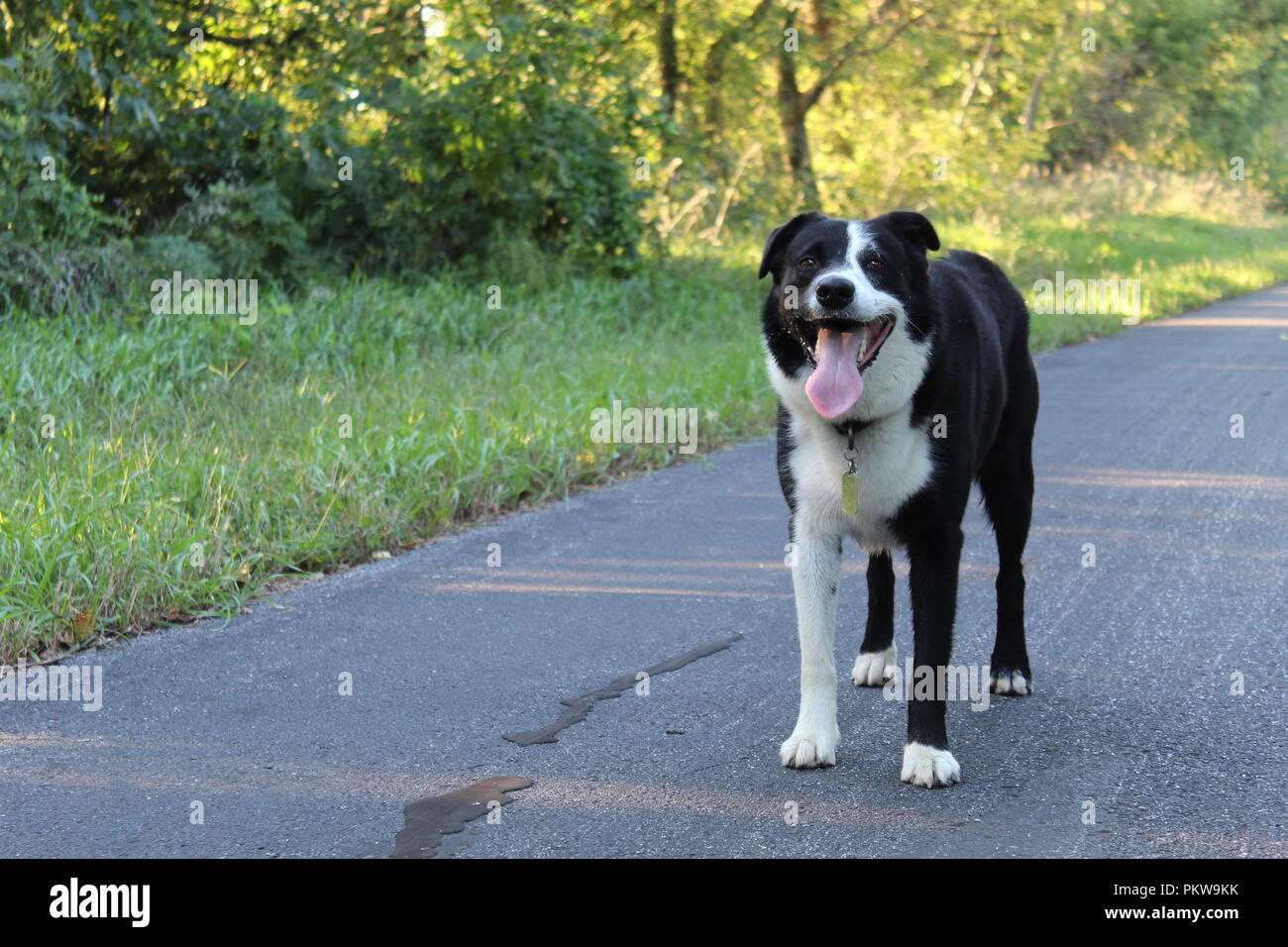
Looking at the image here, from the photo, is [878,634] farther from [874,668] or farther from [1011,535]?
[1011,535]

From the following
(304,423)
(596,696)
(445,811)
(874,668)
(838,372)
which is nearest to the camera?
(445,811)

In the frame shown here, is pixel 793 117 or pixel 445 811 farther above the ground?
pixel 793 117

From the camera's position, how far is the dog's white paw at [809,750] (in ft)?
12.3

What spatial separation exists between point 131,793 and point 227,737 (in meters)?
0.44

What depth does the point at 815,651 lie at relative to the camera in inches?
148

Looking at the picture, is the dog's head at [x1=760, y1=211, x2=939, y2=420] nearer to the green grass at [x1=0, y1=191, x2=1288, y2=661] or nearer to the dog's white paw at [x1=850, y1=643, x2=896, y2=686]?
the dog's white paw at [x1=850, y1=643, x2=896, y2=686]

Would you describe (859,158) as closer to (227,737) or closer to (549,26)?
(549,26)

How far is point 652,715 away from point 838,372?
121cm

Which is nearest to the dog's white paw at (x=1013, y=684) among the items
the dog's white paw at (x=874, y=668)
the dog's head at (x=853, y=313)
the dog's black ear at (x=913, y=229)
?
the dog's white paw at (x=874, y=668)

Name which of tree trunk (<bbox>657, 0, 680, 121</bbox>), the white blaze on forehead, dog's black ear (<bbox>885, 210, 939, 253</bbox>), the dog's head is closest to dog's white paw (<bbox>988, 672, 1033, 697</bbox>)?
the dog's head

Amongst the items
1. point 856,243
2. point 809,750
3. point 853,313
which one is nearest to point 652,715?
point 809,750

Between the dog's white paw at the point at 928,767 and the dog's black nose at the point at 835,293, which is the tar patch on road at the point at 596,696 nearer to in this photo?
the dog's white paw at the point at 928,767

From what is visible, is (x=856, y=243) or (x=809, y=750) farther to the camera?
(x=809, y=750)

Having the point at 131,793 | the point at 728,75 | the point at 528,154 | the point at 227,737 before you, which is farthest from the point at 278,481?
the point at 728,75
